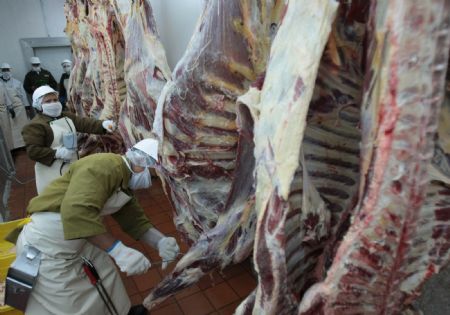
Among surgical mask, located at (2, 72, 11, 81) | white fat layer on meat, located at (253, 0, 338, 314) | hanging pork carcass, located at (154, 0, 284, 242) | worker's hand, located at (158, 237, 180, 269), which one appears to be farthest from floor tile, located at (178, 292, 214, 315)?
surgical mask, located at (2, 72, 11, 81)

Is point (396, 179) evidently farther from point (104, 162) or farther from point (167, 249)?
point (167, 249)

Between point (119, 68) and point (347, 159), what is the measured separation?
2.18 meters

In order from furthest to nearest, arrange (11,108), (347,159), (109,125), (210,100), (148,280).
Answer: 1. (11,108)
2. (109,125)
3. (148,280)
4. (210,100)
5. (347,159)

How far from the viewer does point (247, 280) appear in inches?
88.6

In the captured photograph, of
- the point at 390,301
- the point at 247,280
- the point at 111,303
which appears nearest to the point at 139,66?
the point at 111,303

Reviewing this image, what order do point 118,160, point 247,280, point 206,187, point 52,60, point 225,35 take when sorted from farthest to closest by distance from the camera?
1. point 52,60
2. point 247,280
3. point 118,160
4. point 206,187
5. point 225,35

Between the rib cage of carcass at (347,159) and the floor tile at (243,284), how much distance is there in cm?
125

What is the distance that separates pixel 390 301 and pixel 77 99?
13.4 feet

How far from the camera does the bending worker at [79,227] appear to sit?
1395mm

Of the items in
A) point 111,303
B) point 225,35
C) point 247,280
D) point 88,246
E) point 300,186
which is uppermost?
point 225,35

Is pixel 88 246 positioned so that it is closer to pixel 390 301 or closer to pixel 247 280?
pixel 247 280

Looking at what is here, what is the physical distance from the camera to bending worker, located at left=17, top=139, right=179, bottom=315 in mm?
1395

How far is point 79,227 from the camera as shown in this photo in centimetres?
138

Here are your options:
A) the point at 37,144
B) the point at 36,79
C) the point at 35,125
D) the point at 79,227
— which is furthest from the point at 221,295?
the point at 36,79
